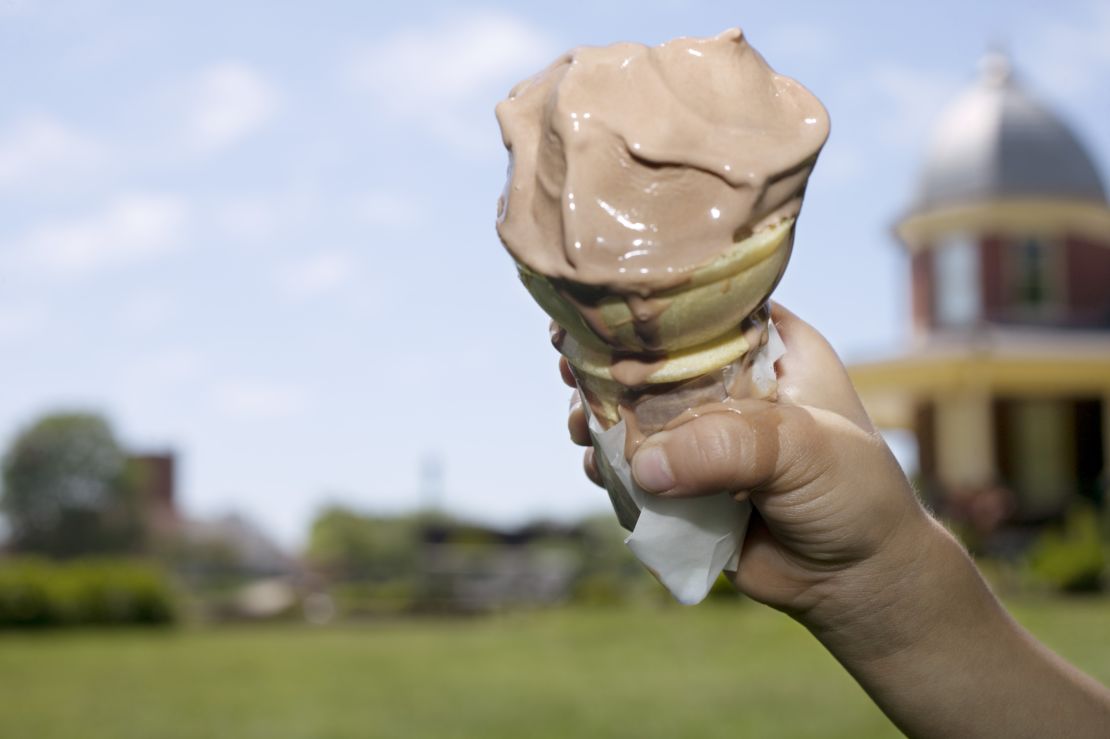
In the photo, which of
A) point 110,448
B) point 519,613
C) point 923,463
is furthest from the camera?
point 110,448

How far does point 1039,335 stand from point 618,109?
19.8 m

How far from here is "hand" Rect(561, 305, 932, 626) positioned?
1.21m

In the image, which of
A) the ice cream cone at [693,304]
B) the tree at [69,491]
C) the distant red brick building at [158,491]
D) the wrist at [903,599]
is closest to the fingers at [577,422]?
the ice cream cone at [693,304]

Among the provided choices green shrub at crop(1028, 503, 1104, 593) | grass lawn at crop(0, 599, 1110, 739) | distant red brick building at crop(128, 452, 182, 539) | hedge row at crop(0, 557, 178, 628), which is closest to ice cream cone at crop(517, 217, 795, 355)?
grass lawn at crop(0, 599, 1110, 739)

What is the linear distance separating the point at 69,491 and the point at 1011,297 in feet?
110

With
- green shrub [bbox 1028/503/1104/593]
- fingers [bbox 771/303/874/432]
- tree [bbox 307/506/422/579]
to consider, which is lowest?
tree [bbox 307/506/422/579]

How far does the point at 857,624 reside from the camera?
4.55ft

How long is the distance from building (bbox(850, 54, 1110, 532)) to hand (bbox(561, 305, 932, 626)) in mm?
17934

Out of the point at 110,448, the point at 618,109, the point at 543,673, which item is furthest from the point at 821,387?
the point at 110,448

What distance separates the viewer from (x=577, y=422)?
4.89 ft

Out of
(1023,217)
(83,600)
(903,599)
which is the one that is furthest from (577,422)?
(83,600)

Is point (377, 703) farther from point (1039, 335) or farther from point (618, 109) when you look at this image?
point (1039, 335)

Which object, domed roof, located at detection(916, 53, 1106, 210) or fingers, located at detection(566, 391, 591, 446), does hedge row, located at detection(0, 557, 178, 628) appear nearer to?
domed roof, located at detection(916, 53, 1106, 210)

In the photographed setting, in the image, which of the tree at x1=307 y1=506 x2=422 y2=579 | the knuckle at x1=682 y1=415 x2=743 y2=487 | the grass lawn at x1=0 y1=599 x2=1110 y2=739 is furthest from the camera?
the tree at x1=307 y1=506 x2=422 y2=579
